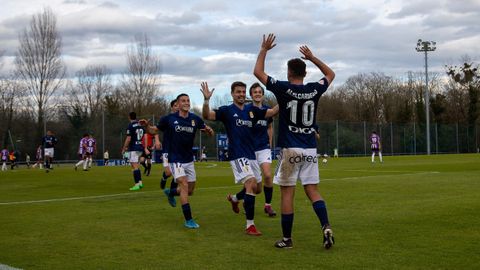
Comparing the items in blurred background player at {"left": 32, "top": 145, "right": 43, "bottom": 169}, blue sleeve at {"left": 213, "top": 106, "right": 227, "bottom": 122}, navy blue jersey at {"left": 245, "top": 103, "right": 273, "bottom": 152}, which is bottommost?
blurred background player at {"left": 32, "top": 145, "right": 43, "bottom": 169}

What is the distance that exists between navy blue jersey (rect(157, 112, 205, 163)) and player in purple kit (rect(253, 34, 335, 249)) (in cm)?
257

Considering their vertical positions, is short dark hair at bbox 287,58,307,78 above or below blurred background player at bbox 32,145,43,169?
above

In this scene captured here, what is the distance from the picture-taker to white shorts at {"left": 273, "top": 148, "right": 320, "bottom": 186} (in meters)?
6.75

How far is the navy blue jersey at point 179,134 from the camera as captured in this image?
9062mm

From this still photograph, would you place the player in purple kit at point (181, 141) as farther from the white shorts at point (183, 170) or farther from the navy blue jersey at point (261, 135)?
the navy blue jersey at point (261, 135)

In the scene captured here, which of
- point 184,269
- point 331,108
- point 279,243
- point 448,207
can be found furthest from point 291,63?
point 331,108

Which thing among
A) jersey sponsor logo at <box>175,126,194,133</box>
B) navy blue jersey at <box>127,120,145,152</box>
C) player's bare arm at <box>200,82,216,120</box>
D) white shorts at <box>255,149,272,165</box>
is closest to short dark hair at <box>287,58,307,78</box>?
player's bare arm at <box>200,82,216,120</box>

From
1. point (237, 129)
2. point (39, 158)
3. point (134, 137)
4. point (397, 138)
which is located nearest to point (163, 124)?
point (237, 129)

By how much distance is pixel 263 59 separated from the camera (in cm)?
674

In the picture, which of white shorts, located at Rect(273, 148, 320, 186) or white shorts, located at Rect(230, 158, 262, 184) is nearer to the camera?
white shorts, located at Rect(273, 148, 320, 186)

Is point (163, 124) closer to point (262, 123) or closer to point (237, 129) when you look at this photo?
point (237, 129)

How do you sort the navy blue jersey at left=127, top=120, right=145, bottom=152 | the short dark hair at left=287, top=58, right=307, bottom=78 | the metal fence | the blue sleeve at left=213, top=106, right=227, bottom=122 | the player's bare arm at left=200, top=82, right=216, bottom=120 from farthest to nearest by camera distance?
the metal fence < the navy blue jersey at left=127, top=120, right=145, bottom=152 < the blue sleeve at left=213, top=106, right=227, bottom=122 < the player's bare arm at left=200, top=82, right=216, bottom=120 < the short dark hair at left=287, top=58, right=307, bottom=78

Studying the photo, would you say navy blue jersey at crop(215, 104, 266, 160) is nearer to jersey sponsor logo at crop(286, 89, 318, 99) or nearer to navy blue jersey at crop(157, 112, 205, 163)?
navy blue jersey at crop(157, 112, 205, 163)

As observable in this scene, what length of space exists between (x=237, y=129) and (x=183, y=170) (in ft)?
3.75
